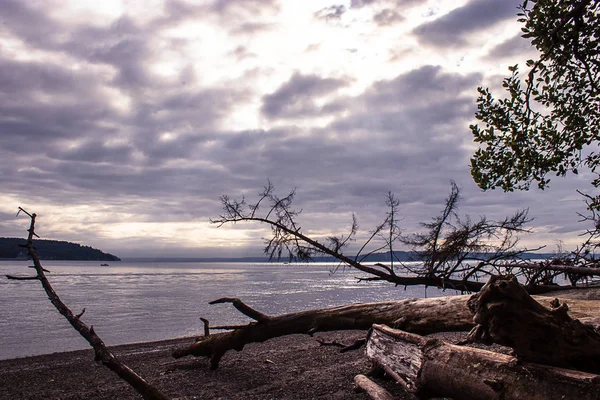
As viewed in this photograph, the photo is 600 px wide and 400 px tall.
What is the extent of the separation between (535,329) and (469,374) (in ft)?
2.88

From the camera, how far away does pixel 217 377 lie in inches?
314

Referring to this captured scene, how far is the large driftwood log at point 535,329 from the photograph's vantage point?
11.6ft

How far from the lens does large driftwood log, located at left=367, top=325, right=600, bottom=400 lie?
332 cm

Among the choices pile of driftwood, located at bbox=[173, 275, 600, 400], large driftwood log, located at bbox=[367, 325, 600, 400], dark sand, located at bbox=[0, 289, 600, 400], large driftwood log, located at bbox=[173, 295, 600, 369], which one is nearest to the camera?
large driftwood log, located at bbox=[367, 325, 600, 400]

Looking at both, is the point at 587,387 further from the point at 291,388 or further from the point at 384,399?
the point at 291,388

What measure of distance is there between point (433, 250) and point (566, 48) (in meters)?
4.30

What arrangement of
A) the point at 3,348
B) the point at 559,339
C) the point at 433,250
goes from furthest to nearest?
the point at 3,348 < the point at 433,250 < the point at 559,339

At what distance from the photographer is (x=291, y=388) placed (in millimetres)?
6641

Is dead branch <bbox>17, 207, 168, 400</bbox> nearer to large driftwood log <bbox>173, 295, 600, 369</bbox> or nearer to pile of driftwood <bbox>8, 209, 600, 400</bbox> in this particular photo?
pile of driftwood <bbox>8, 209, 600, 400</bbox>

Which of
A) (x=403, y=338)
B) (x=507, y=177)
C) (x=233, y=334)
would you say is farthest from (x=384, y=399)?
(x=507, y=177)

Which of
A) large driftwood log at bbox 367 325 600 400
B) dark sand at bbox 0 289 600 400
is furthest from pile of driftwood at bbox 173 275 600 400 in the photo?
dark sand at bbox 0 289 600 400

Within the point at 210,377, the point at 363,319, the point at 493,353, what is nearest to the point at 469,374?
the point at 493,353

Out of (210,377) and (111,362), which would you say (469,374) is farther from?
(210,377)

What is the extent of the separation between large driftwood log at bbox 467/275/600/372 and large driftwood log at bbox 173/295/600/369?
44.5 inches
